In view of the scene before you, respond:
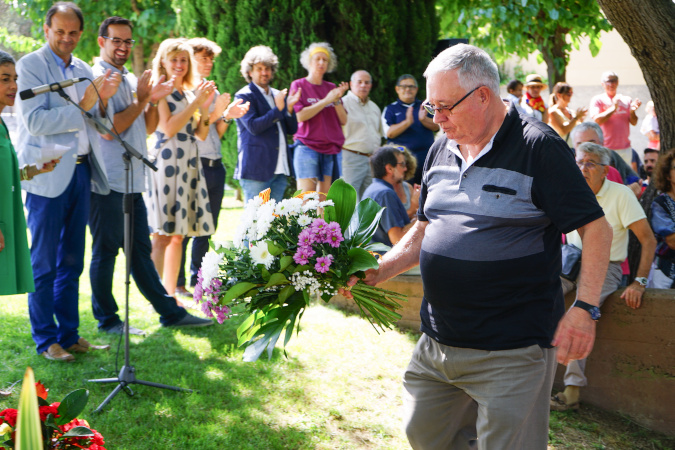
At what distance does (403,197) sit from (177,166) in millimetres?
2127

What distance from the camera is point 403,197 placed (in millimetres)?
6523

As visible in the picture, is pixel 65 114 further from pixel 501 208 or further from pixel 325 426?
pixel 501 208

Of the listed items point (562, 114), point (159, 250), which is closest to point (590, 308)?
point (159, 250)

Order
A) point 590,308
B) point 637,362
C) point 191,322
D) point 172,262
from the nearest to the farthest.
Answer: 1. point 590,308
2. point 637,362
3. point 191,322
4. point 172,262

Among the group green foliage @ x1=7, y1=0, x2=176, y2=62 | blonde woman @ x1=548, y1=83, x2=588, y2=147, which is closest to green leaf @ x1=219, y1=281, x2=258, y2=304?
blonde woman @ x1=548, y1=83, x2=588, y2=147

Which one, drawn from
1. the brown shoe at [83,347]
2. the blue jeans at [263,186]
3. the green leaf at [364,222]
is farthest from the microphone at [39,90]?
the blue jeans at [263,186]

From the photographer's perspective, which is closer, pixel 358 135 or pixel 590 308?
pixel 590 308

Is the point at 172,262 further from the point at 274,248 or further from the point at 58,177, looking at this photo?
the point at 274,248

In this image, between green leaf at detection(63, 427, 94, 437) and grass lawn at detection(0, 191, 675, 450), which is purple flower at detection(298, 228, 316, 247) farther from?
grass lawn at detection(0, 191, 675, 450)

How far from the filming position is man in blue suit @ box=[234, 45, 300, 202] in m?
6.84

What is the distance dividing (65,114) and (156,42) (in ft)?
45.8

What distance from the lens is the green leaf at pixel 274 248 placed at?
2973 mm

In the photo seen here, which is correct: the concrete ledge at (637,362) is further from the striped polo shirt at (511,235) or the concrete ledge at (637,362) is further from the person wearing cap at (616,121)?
the person wearing cap at (616,121)

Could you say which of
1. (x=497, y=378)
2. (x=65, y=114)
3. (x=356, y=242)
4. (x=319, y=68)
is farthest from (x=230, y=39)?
(x=497, y=378)
